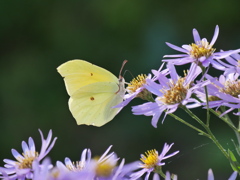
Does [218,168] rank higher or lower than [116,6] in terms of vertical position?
lower

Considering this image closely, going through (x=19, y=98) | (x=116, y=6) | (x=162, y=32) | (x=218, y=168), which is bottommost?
(x=218, y=168)

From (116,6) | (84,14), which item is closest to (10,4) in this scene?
(84,14)

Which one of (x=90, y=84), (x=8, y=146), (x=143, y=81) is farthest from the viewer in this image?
(x=8, y=146)

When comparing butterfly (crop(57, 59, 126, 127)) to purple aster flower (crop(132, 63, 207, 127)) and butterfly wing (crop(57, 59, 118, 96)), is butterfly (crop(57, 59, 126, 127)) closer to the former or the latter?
butterfly wing (crop(57, 59, 118, 96))

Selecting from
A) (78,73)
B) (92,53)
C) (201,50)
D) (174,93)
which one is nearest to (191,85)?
(174,93)

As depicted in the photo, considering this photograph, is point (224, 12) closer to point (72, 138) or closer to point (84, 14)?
point (84, 14)

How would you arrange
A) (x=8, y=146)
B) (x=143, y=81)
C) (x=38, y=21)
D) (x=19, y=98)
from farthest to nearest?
(x=38, y=21) → (x=19, y=98) → (x=8, y=146) → (x=143, y=81)

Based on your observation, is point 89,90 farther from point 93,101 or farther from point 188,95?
point 188,95
